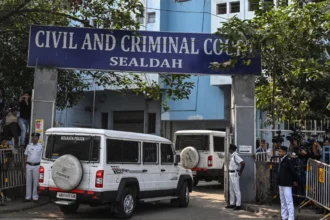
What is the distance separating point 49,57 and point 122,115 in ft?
63.7

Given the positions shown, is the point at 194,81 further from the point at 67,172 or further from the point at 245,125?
the point at 67,172

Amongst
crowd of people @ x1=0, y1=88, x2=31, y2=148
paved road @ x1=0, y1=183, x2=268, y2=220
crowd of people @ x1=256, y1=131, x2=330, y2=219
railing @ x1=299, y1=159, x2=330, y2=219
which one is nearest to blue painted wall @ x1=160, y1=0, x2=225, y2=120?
crowd of people @ x1=256, y1=131, x2=330, y2=219

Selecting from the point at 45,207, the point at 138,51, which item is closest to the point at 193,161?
the point at 138,51

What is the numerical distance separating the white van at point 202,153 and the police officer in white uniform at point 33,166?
6.07m

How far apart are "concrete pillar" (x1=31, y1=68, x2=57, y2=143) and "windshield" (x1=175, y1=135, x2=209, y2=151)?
608cm

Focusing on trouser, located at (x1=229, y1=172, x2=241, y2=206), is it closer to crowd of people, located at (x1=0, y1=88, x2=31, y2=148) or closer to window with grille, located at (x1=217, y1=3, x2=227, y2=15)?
crowd of people, located at (x1=0, y1=88, x2=31, y2=148)

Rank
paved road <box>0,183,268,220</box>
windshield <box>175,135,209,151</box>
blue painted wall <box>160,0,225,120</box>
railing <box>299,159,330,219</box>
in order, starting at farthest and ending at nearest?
blue painted wall <box>160,0,225,120</box>
windshield <box>175,135,209,151</box>
paved road <box>0,183,268,220</box>
railing <box>299,159,330,219</box>

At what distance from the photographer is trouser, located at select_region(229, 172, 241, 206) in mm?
11578

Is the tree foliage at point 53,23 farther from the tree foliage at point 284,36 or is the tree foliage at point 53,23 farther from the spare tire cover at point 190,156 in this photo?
the tree foliage at point 284,36

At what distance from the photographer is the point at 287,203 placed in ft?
30.6

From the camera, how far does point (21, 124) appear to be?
520 inches

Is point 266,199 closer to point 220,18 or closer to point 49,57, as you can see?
point 49,57

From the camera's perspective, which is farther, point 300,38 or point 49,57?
point 49,57

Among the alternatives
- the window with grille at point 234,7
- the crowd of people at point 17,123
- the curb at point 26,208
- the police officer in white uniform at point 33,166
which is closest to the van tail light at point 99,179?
the curb at point 26,208
